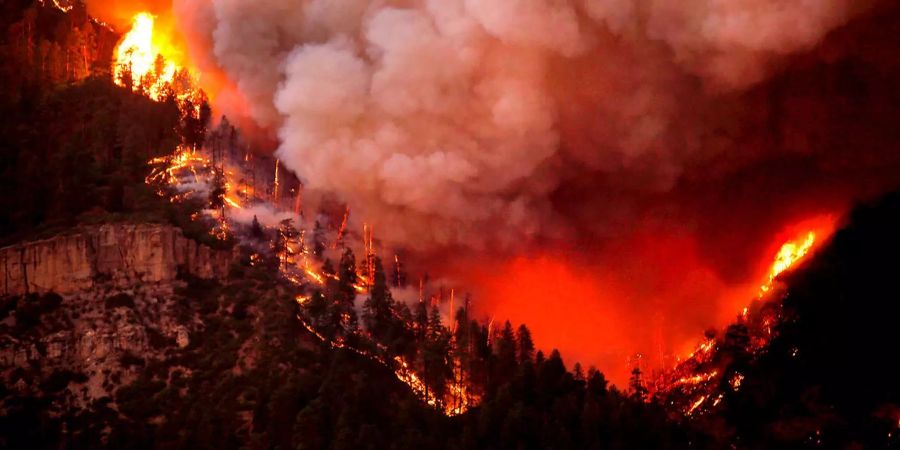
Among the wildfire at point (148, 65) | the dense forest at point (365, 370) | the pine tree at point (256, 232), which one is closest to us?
the dense forest at point (365, 370)

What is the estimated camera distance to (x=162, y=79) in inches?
4323

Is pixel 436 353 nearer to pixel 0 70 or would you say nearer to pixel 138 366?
pixel 138 366

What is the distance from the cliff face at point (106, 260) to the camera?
78250mm

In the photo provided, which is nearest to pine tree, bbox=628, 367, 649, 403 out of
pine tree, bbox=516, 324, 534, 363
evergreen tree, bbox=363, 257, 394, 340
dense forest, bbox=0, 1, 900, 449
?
dense forest, bbox=0, 1, 900, 449

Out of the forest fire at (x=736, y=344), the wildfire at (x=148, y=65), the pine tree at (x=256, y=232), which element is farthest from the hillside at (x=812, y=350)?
the wildfire at (x=148, y=65)

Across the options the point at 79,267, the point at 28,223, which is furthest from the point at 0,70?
the point at 79,267

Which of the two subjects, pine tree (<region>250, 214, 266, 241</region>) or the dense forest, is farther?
pine tree (<region>250, 214, 266, 241</region>)

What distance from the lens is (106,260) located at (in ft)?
265

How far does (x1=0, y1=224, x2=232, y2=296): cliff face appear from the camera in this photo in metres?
78.2

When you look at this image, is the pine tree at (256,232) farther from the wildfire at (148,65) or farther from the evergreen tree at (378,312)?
the wildfire at (148,65)

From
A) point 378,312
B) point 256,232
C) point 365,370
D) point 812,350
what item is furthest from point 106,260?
point 812,350

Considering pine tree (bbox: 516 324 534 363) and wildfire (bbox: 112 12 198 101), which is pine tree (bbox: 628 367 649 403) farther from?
wildfire (bbox: 112 12 198 101)

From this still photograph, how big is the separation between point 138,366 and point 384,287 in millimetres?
20422

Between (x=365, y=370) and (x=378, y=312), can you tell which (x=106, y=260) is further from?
(x=365, y=370)
